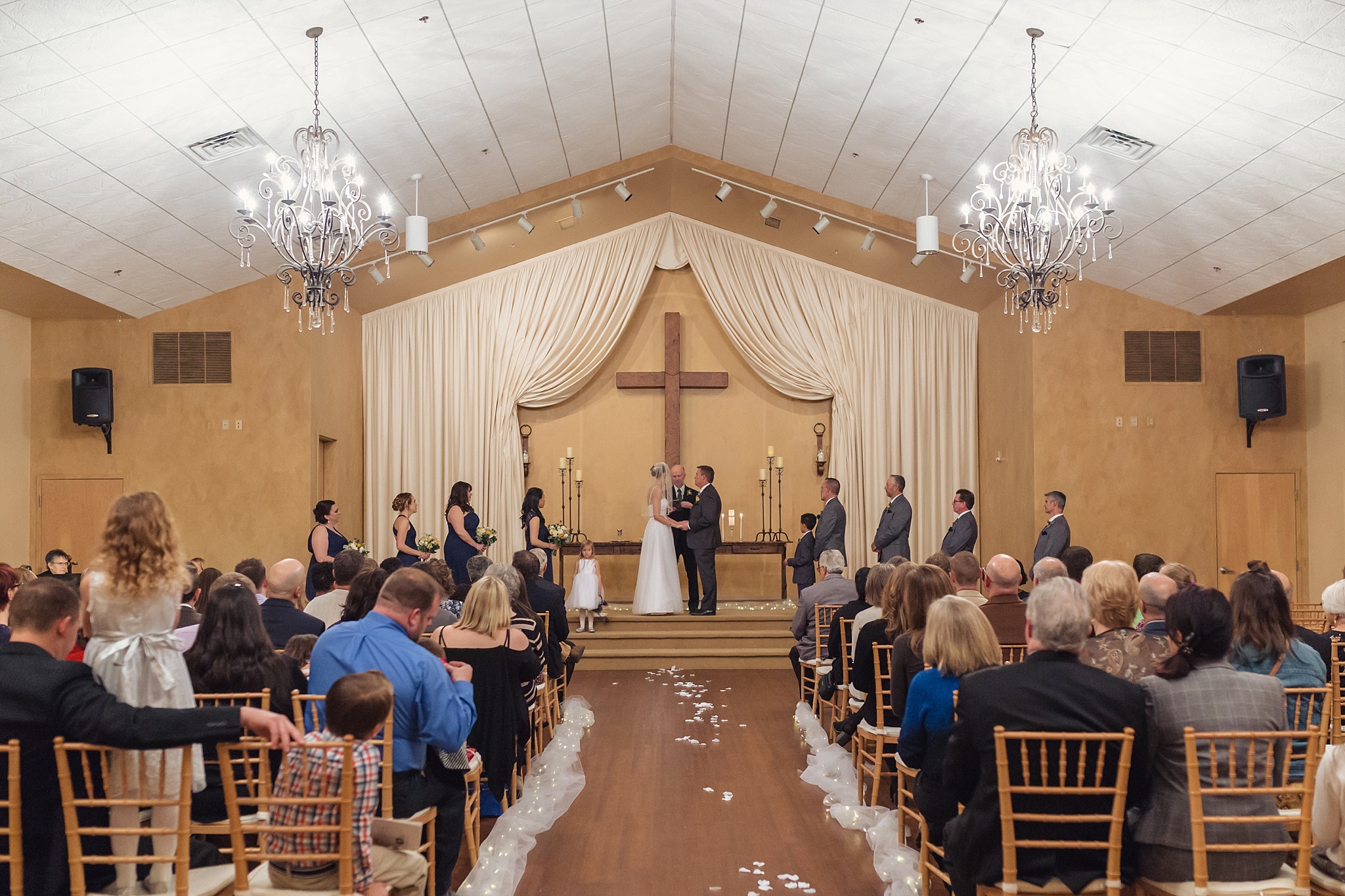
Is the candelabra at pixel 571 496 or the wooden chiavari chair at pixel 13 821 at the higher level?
the candelabra at pixel 571 496

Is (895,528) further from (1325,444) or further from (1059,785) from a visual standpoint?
(1059,785)

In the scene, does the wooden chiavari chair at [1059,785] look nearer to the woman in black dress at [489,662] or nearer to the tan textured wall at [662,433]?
the woman in black dress at [489,662]

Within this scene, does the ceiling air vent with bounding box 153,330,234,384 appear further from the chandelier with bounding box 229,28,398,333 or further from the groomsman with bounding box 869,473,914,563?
the groomsman with bounding box 869,473,914,563

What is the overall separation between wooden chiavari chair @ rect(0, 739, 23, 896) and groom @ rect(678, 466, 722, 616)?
7935 millimetres

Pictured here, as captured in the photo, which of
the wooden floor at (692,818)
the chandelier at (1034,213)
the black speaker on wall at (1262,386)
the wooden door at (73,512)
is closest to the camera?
the wooden floor at (692,818)

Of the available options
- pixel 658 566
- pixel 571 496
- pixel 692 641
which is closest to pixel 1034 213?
pixel 692 641

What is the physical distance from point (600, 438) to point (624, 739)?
624 cm

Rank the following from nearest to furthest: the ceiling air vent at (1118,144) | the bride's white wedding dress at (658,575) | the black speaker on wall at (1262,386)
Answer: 1. the ceiling air vent at (1118,144)
2. the black speaker on wall at (1262,386)
3. the bride's white wedding dress at (658,575)

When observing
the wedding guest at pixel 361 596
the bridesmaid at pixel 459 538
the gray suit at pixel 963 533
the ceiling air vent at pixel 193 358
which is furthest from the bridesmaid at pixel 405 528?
the wedding guest at pixel 361 596

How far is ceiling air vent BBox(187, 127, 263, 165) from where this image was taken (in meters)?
7.31

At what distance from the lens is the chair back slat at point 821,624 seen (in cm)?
661

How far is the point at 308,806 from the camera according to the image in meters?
2.66

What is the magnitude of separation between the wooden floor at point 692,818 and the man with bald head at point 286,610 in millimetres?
1357

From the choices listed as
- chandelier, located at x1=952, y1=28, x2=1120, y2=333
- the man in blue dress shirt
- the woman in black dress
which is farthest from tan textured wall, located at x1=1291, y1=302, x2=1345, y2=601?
the man in blue dress shirt
